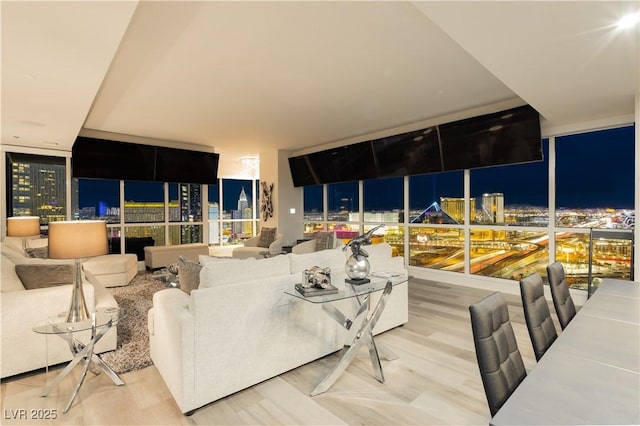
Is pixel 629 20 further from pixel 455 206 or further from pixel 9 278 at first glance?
pixel 9 278

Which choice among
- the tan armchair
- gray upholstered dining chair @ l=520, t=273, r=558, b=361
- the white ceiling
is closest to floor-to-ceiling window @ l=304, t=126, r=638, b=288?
the white ceiling

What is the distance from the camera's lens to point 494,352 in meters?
1.27

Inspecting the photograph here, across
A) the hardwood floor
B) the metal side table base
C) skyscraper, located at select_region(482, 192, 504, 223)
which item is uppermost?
skyscraper, located at select_region(482, 192, 504, 223)

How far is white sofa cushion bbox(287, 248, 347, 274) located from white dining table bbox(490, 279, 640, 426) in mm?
1756

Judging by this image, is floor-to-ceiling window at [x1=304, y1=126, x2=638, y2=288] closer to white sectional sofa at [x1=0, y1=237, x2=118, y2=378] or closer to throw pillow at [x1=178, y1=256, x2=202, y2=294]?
throw pillow at [x1=178, y1=256, x2=202, y2=294]

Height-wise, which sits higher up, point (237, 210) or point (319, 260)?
point (237, 210)

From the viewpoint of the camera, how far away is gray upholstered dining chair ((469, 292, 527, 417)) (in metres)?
1.23

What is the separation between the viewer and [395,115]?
5.27m

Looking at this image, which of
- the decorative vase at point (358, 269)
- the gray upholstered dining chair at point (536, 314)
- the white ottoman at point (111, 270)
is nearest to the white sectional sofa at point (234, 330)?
the decorative vase at point (358, 269)

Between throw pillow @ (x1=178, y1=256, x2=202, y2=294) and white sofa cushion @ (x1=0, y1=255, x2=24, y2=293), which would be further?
white sofa cushion @ (x1=0, y1=255, x2=24, y2=293)

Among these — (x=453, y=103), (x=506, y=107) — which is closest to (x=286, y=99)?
(x=453, y=103)

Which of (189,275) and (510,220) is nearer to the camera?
(189,275)

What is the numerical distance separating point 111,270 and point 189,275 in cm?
350

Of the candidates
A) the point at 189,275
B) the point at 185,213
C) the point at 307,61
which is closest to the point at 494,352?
the point at 189,275
